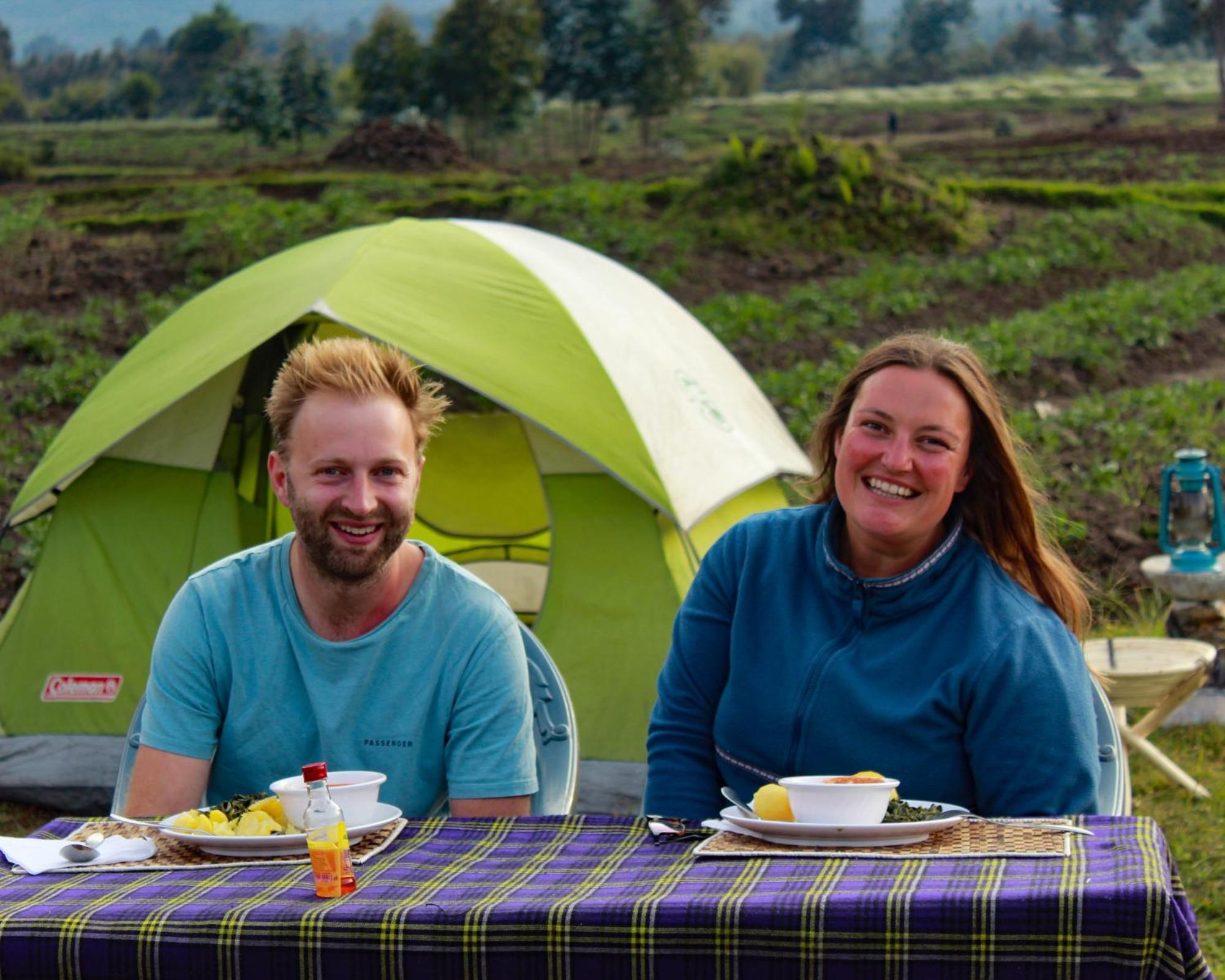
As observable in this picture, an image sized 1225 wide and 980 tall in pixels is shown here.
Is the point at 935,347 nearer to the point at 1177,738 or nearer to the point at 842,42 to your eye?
the point at 1177,738

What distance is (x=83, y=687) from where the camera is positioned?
514cm

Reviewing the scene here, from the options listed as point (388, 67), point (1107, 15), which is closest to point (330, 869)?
point (388, 67)

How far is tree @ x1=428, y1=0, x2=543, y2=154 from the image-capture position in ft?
108

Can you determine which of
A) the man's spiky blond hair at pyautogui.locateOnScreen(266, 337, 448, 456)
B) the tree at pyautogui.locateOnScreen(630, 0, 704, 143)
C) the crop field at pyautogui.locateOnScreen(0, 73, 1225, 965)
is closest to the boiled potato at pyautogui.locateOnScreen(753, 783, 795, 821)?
the man's spiky blond hair at pyautogui.locateOnScreen(266, 337, 448, 456)

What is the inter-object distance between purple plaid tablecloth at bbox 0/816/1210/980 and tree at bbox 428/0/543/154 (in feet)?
105

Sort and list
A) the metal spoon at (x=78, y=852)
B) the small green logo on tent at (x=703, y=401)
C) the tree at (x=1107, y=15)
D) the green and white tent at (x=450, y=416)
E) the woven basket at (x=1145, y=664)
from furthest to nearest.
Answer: the tree at (x=1107, y=15) < the small green logo on tent at (x=703, y=401) < the green and white tent at (x=450, y=416) < the woven basket at (x=1145, y=664) < the metal spoon at (x=78, y=852)

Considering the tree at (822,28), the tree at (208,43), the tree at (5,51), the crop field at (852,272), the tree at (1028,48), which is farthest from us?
the tree at (822,28)

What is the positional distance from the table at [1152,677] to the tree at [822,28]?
8967 centimetres

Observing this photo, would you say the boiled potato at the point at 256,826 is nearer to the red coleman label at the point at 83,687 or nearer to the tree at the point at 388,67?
the red coleman label at the point at 83,687

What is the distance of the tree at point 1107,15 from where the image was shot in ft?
271

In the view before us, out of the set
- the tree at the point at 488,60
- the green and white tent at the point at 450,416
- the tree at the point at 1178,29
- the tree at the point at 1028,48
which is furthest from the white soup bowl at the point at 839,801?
the tree at the point at 1028,48

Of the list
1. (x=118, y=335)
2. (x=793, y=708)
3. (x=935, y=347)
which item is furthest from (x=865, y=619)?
(x=118, y=335)

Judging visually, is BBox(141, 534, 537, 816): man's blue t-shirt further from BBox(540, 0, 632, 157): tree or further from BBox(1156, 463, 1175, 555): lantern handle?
BBox(540, 0, 632, 157): tree

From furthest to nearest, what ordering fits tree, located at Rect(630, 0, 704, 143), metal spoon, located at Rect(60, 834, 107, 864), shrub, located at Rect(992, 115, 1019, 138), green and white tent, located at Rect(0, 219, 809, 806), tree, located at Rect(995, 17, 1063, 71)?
tree, located at Rect(995, 17, 1063, 71) < tree, located at Rect(630, 0, 704, 143) < shrub, located at Rect(992, 115, 1019, 138) < green and white tent, located at Rect(0, 219, 809, 806) < metal spoon, located at Rect(60, 834, 107, 864)
